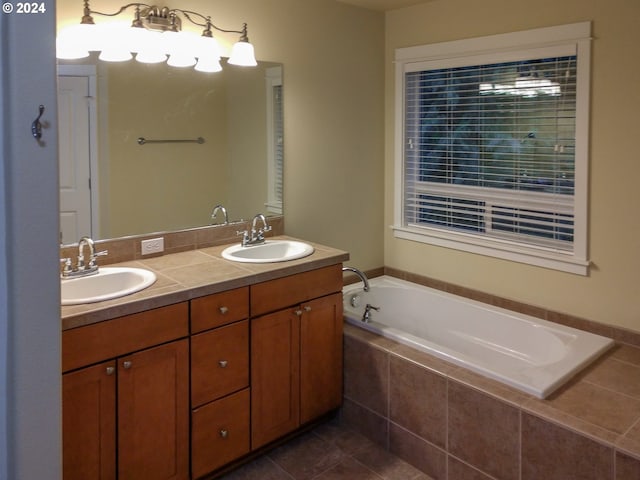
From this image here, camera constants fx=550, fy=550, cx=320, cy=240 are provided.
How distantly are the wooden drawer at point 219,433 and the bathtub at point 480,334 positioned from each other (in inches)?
32.8

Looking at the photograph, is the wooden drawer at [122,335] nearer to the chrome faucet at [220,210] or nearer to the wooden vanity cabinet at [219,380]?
the wooden vanity cabinet at [219,380]

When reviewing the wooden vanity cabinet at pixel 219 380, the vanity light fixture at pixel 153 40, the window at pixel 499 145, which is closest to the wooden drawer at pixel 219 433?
the wooden vanity cabinet at pixel 219 380

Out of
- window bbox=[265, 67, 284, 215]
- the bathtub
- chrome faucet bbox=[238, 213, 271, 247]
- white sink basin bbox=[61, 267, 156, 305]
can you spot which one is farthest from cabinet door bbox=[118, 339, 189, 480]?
window bbox=[265, 67, 284, 215]

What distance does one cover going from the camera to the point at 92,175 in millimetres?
2500

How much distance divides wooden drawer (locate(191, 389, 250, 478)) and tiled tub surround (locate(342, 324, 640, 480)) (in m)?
0.66

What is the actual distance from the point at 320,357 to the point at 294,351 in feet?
0.62

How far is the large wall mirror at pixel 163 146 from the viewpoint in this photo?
96.7 inches

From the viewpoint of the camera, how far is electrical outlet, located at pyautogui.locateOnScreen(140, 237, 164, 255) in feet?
8.81

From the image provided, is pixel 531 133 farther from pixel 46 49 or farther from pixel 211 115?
pixel 46 49

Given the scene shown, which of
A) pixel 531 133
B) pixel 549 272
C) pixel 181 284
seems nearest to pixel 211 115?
pixel 181 284

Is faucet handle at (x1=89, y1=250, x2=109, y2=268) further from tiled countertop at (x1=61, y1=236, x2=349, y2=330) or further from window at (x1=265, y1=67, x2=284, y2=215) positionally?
window at (x1=265, y1=67, x2=284, y2=215)

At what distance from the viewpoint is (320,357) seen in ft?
9.18

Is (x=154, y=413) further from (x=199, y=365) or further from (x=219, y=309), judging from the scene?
(x=219, y=309)

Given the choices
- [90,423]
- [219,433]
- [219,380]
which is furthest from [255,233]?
[90,423]
